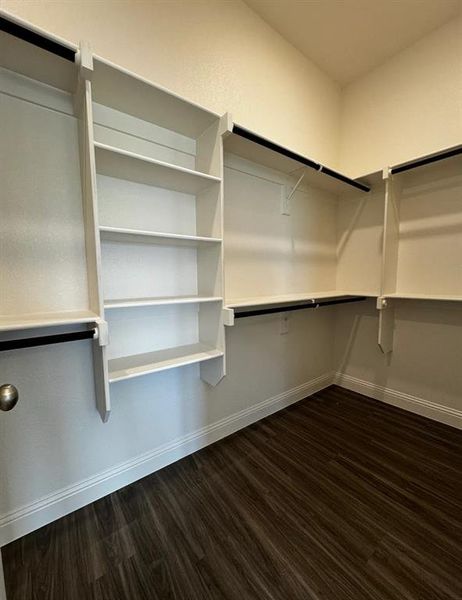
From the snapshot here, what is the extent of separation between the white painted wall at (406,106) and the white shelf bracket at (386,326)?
128 centimetres

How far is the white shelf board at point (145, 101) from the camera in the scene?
111 cm

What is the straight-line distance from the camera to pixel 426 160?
6.22ft

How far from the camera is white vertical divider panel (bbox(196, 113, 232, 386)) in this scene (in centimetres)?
147

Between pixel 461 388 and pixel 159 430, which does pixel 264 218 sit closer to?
pixel 159 430

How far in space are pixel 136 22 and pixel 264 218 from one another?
132 centimetres

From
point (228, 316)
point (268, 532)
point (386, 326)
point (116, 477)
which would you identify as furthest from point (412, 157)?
point (116, 477)

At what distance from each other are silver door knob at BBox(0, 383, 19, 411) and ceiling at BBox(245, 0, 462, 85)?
2.66 metres

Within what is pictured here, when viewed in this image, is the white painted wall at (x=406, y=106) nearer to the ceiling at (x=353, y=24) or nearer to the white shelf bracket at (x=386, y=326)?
the ceiling at (x=353, y=24)

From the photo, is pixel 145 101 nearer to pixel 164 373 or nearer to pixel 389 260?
pixel 164 373

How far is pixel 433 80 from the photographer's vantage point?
6.69 ft

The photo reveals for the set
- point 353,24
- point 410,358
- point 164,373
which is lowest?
point 410,358

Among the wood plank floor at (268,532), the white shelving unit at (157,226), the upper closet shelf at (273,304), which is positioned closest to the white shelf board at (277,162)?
the white shelving unit at (157,226)

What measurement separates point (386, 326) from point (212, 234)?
1.82 m

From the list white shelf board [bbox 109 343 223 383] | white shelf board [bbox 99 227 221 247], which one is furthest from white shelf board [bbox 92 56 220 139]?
white shelf board [bbox 109 343 223 383]
